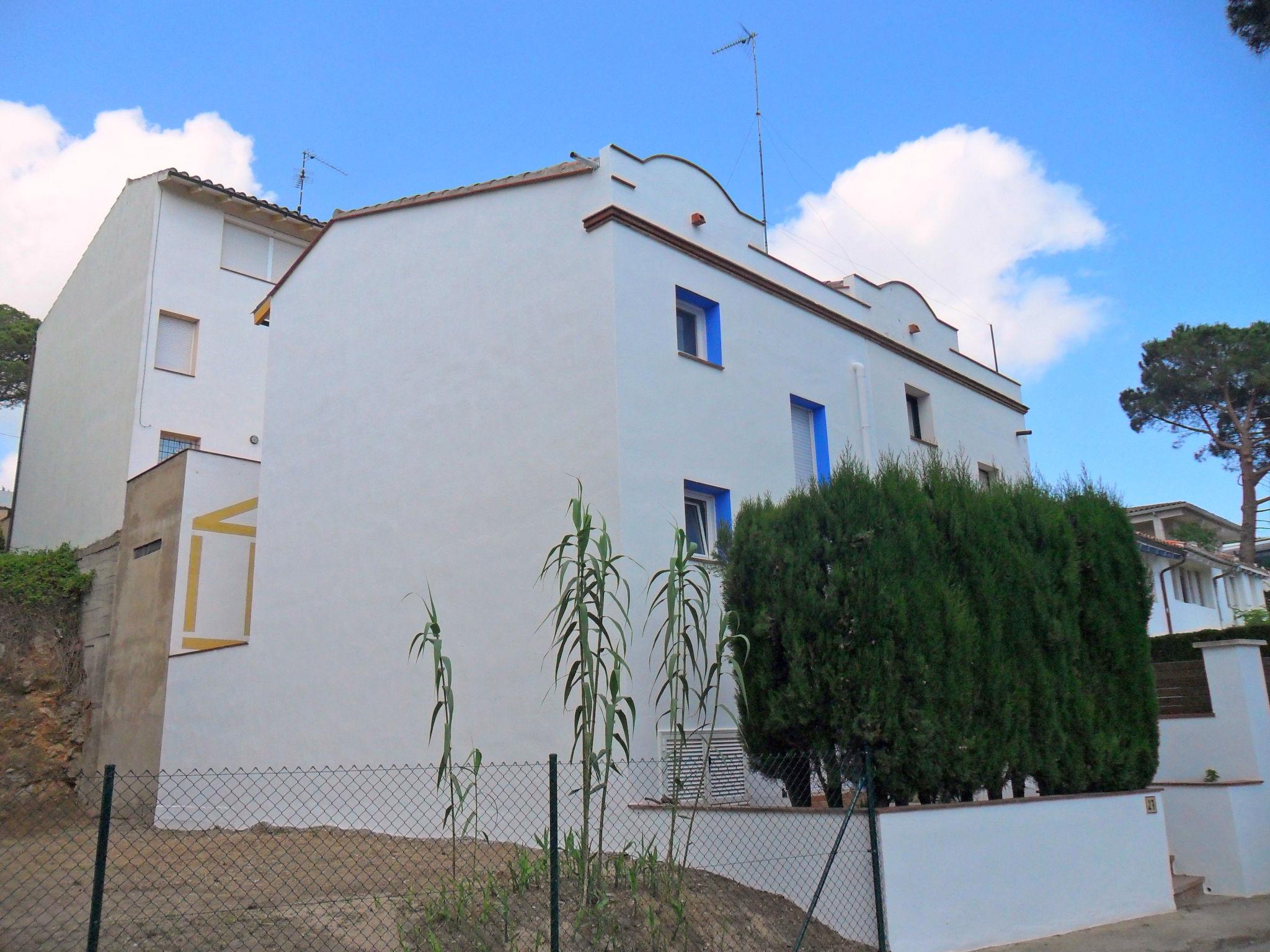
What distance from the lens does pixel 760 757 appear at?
864 cm

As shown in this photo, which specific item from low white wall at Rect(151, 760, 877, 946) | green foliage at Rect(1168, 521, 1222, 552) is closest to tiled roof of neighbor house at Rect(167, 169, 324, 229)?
low white wall at Rect(151, 760, 877, 946)

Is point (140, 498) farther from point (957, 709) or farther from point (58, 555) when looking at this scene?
point (957, 709)

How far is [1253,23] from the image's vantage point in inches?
368

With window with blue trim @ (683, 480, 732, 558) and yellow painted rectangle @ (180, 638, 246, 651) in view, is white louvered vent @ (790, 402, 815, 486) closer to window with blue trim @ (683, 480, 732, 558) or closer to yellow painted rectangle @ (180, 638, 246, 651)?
window with blue trim @ (683, 480, 732, 558)

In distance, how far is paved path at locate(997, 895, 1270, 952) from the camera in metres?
8.27

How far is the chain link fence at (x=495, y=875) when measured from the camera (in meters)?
6.58

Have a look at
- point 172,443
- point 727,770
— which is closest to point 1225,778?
point 727,770

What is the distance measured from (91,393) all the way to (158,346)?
225 centimetres

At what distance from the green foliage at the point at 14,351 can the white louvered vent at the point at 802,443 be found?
21543mm

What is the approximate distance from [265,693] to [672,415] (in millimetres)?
6591

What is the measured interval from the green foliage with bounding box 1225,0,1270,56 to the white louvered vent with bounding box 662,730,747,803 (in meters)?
7.88

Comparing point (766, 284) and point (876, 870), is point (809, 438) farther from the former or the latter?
point (876, 870)

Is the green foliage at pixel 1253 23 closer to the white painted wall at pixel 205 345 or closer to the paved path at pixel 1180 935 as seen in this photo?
the paved path at pixel 1180 935

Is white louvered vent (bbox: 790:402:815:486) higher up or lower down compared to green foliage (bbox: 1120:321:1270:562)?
lower down
